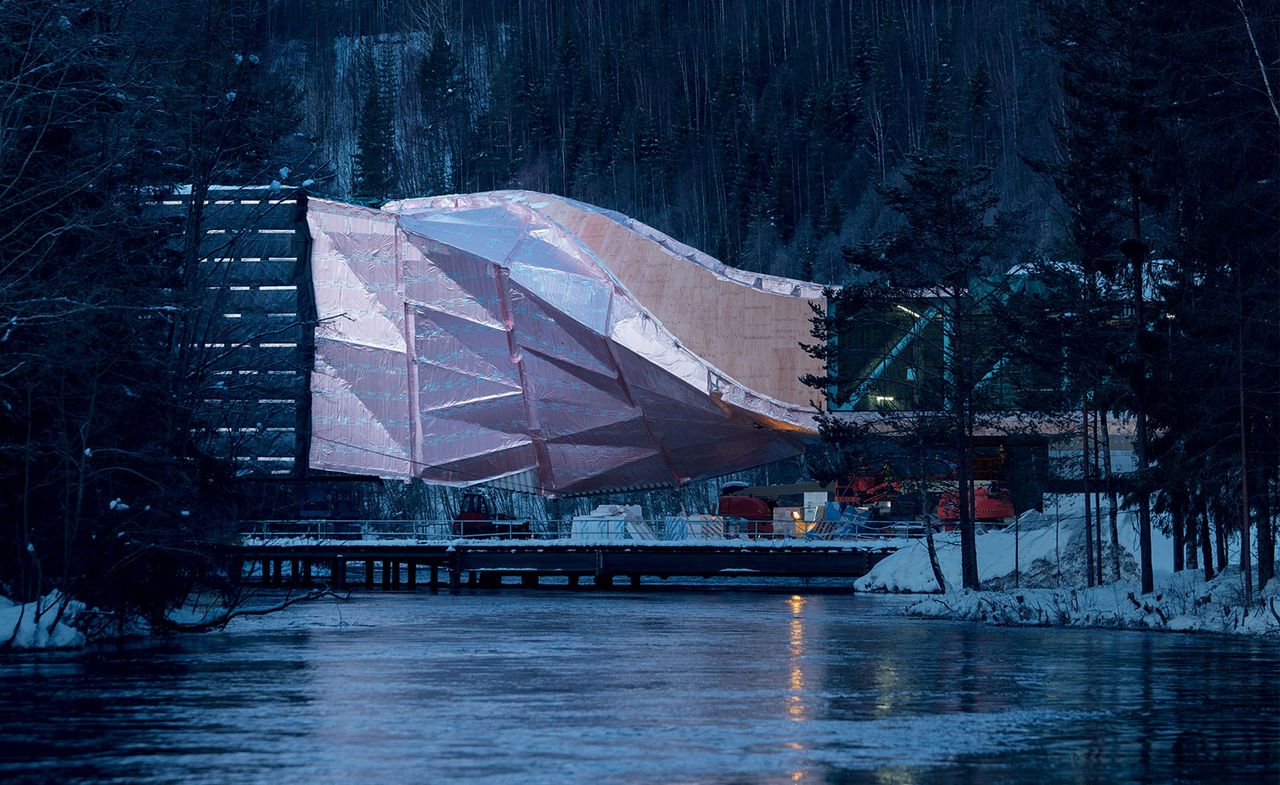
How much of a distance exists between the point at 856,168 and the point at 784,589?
318 ft

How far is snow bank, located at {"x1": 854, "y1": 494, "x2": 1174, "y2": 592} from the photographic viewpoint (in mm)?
55594

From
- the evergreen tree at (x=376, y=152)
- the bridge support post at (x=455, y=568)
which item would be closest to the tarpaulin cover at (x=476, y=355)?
the bridge support post at (x=455, y=568)

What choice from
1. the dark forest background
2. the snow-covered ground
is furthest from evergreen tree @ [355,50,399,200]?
the dark forest background

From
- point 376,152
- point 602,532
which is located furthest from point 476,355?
point 376,152

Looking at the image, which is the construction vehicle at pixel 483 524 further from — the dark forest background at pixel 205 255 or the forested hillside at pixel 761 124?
the forested hillside at pixel 761 124

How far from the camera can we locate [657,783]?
12883 millimetres

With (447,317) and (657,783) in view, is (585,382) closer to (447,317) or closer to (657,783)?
(447,317)

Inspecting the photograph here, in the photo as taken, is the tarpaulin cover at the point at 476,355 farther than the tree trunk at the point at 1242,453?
Yes

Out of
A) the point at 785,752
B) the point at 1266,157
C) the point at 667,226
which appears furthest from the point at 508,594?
the point at 667,226

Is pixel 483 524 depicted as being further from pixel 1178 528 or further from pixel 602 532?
pixel 1178 528

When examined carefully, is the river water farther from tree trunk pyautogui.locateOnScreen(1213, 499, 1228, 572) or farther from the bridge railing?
the bridge railing

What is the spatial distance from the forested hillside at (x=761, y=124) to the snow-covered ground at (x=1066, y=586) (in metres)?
69.1

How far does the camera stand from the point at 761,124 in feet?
544

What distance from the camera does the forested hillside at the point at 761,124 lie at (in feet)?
491
